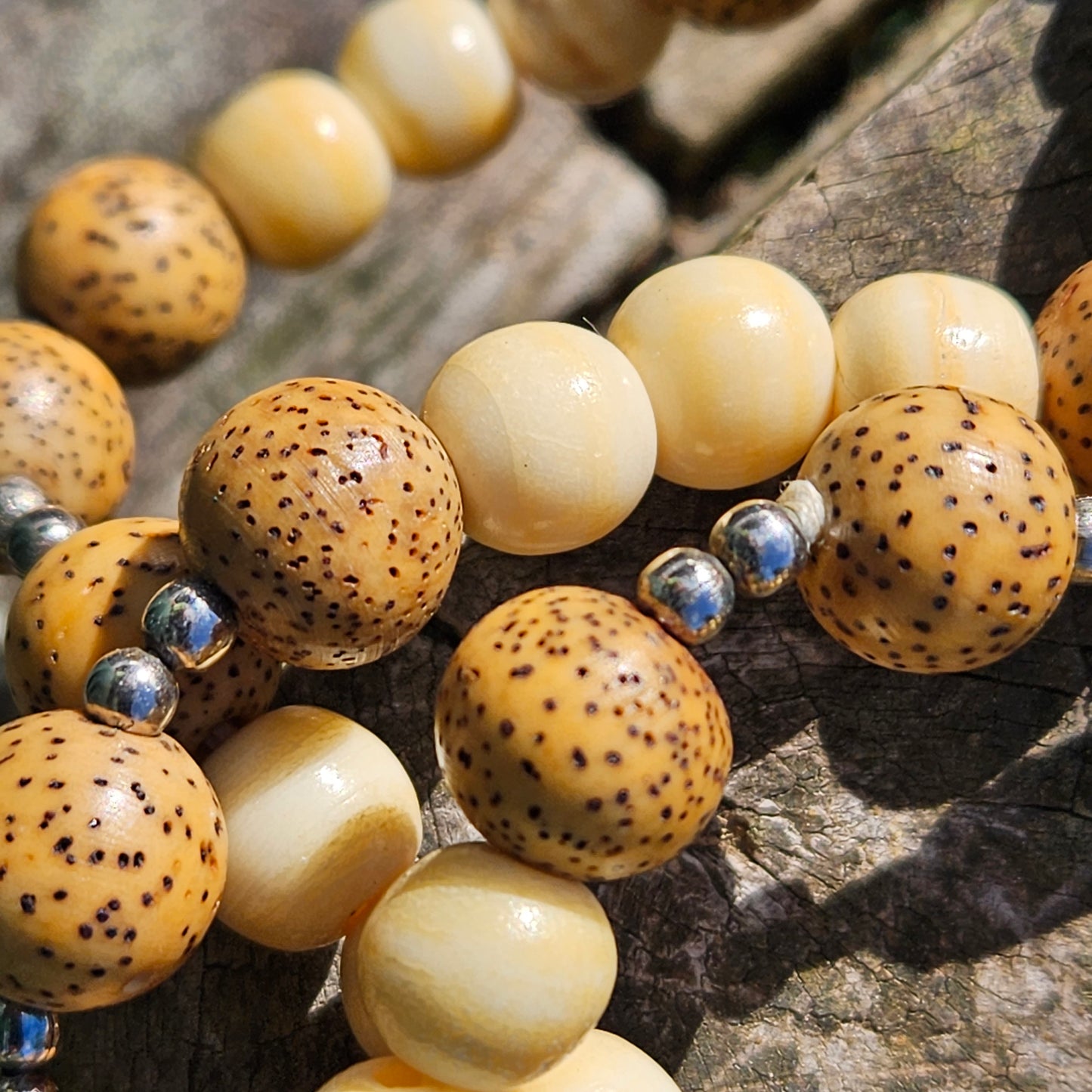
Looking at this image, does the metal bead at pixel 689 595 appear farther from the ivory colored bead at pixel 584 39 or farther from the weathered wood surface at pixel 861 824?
the ivory colored bead at pixel 584 39

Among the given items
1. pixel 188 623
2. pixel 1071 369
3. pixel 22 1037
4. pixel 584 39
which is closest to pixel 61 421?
pixel 188 623

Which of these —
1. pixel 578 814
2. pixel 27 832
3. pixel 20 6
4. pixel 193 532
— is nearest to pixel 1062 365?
pixel 578 814

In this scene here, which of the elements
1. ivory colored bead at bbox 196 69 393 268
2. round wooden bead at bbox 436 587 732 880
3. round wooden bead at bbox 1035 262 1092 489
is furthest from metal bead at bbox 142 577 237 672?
round wooden bead at bbox 1035 262 1092 489

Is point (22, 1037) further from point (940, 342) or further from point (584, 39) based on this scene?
point (584, 39)

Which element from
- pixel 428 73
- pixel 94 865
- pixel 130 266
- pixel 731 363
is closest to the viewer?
pixel 94 865

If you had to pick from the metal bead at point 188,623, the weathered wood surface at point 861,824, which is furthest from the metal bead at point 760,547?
the metal bead at point 188,623

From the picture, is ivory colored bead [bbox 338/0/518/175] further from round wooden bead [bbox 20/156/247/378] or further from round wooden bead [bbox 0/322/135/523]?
round wooden bead [bbox 0/322/135/523]
